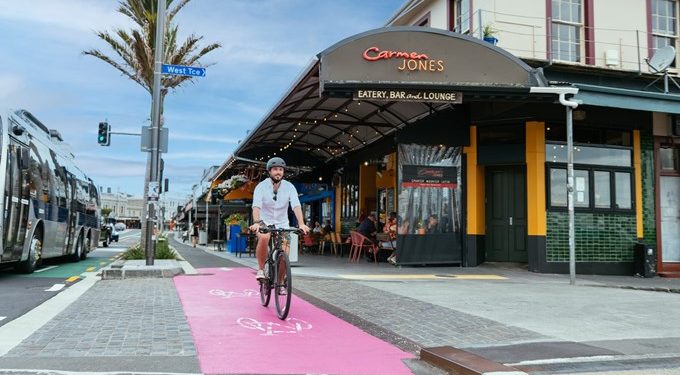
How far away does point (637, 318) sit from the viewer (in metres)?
7.26

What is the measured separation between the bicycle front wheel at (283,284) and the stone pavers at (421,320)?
1005 millimetres

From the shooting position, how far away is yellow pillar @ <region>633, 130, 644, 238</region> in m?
14.6

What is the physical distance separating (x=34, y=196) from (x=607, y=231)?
13.5m

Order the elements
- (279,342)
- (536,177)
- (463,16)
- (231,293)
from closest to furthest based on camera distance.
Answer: (279,342)
(231,293)
(536,177)
(463,16)

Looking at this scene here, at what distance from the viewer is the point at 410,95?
36.6 feet

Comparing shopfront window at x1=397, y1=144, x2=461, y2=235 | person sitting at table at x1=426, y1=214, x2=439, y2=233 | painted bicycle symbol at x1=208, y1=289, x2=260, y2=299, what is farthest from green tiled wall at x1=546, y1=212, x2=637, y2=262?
painted bicycle symbol at x1=208, y1=289, x2=260, y2=299

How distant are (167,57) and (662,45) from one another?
1478 centimetres

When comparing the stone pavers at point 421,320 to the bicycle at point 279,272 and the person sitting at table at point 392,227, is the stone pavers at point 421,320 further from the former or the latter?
the person sitting at table at point 392,227

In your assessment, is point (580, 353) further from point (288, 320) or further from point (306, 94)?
point (306, 94)

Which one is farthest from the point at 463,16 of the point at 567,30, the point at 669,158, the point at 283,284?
the point at 283,284

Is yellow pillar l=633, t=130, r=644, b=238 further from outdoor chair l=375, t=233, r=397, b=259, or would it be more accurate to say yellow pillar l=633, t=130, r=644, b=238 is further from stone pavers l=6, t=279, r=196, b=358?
stone pavers l=6, t=279, r=196, b=358

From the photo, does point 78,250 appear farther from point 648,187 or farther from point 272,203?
point 648,187

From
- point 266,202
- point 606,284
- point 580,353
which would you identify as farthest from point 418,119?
point 580,353

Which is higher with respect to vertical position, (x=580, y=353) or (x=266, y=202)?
(x=266, y=202)
